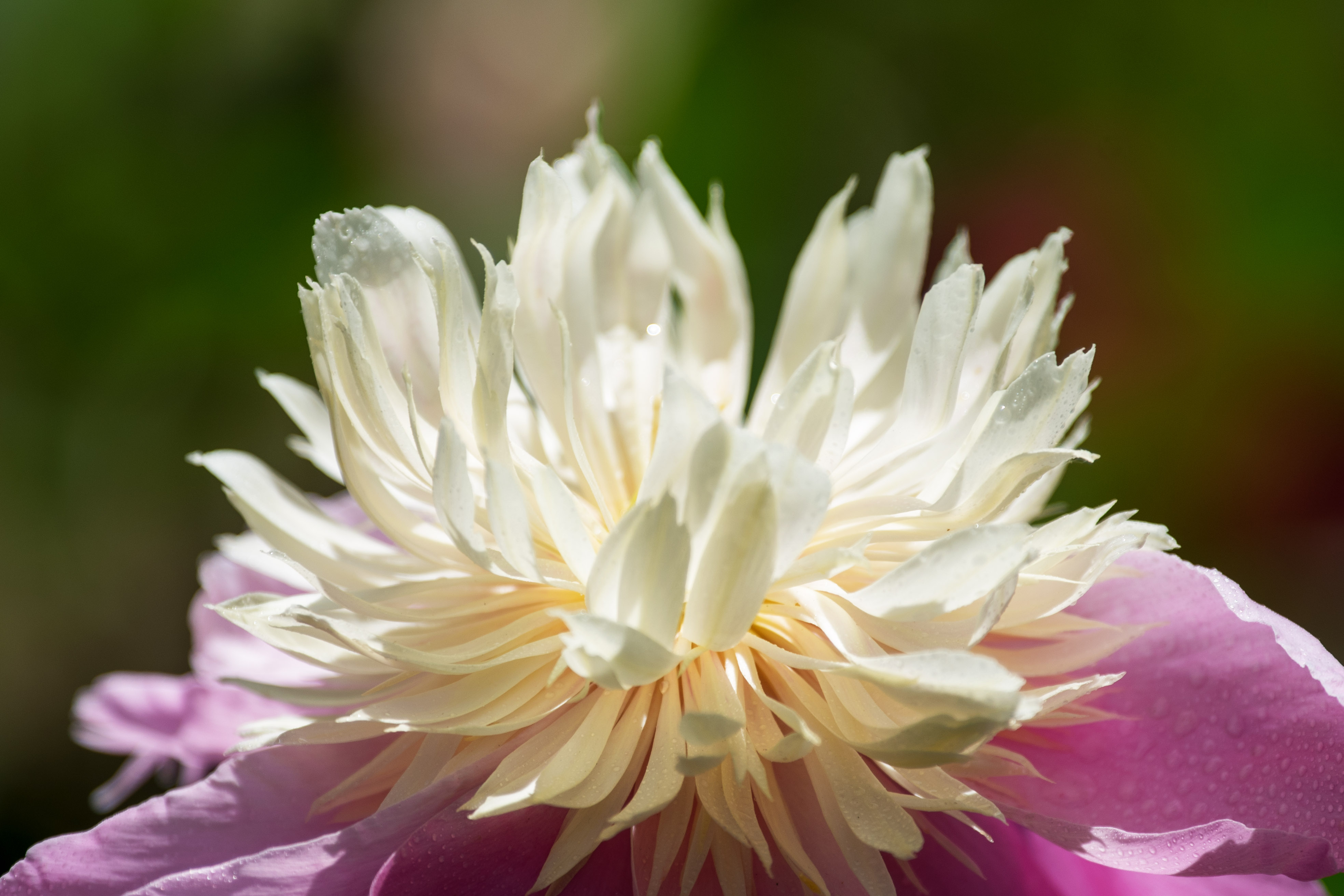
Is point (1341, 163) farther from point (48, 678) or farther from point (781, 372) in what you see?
point (48, 678)

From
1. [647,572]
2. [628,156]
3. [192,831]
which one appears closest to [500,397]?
[647,572]

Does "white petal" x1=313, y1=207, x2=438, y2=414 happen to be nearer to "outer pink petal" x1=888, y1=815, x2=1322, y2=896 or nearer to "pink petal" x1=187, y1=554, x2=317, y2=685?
"pink petal" x1=187, y1=554, x2=317, y2=685

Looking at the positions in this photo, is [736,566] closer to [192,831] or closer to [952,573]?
[952,573]

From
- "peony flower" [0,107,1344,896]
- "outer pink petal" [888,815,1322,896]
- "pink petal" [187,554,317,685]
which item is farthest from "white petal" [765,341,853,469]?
"pink petal" [187,554,317,685]

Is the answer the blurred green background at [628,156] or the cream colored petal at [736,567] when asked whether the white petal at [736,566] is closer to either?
the cream colored petal at [736,567]

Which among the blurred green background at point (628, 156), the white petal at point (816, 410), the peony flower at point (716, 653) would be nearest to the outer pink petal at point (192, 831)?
the peony flower at point (716, 653)
